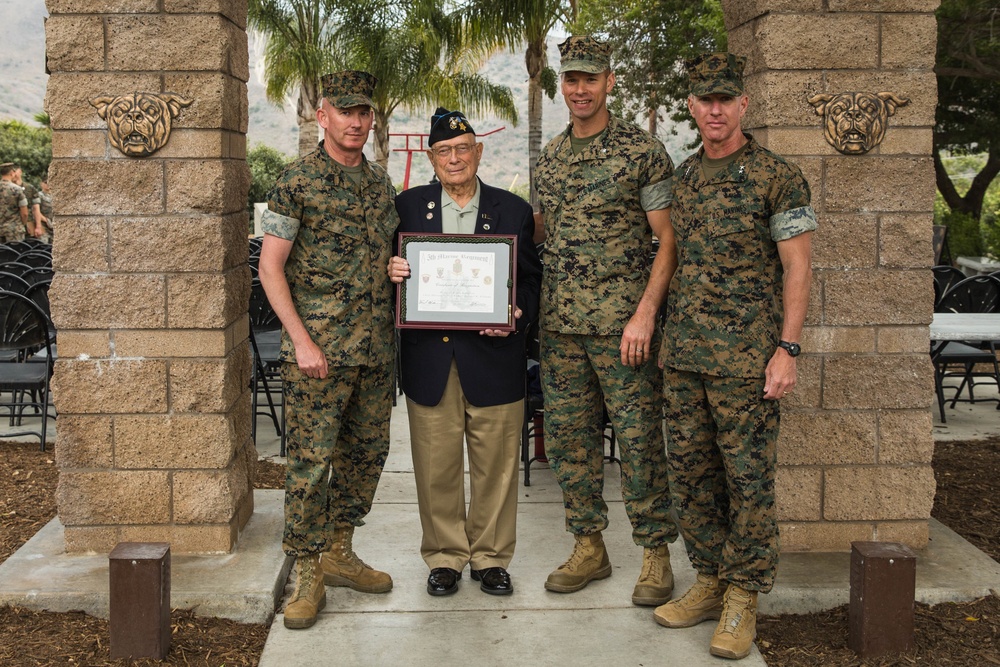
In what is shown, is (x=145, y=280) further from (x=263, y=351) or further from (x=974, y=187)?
(x=974, y=187)

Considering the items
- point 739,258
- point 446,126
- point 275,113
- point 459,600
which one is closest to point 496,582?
point 459,600

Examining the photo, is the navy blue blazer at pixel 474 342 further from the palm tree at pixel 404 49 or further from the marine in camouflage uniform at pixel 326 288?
the palm tree at pixel 404 49

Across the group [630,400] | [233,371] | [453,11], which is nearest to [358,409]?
[233,371]

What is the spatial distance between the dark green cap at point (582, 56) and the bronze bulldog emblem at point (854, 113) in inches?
41.6

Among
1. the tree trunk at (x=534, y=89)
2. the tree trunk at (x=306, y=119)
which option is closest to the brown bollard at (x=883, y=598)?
the tree trunk at (x=534, y=89)

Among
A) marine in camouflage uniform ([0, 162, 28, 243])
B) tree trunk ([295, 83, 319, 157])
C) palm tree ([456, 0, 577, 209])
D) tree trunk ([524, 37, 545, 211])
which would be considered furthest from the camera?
tree trunk ([295, 83, 319, 157])

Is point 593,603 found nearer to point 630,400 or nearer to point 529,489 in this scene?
point 630,400

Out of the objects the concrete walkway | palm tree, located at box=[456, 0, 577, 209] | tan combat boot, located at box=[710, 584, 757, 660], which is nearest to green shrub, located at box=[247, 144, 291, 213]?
palm tree, located at box=[456, 0, 577, 209]

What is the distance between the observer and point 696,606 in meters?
4.24

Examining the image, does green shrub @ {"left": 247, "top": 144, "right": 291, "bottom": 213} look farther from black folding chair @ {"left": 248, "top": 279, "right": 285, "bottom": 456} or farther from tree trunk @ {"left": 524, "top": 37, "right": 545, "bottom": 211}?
black folding chair @ {"left": 248, "top": 279, "right": 285, "bottom": 456}

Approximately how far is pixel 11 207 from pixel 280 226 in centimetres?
1239

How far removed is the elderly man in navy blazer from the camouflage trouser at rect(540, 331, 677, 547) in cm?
18

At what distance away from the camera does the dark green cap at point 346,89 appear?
159 inches

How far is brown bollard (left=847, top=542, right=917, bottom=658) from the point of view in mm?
3904
